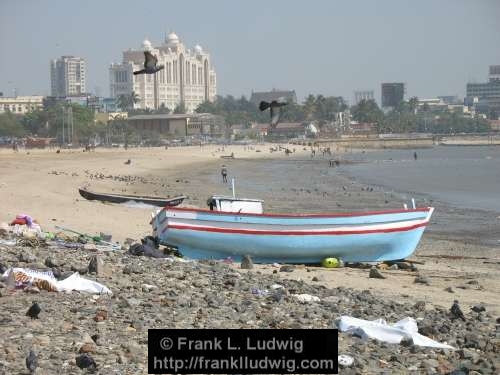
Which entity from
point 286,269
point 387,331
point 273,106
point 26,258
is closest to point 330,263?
point 286,269

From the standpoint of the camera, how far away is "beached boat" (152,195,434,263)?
14.8 metres

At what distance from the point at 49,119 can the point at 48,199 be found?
107749 millimetres

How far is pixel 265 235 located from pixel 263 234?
0.12 feet

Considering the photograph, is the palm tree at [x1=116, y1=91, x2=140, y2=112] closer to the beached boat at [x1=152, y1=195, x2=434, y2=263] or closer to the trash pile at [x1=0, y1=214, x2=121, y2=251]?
the trash pile at [x1=0, y1=214, x2=121, y2=251]

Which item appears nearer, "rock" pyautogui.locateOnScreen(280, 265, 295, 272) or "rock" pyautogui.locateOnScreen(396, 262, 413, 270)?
"rock" pyautogui.locateOnScreen(280, 265, 295, 272)

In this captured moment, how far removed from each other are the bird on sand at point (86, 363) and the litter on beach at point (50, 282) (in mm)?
2510

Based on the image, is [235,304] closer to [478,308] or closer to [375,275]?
[478,308]

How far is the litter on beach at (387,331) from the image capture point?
27.9 feet

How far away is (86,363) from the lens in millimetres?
6902

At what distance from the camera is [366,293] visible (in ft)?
37.5

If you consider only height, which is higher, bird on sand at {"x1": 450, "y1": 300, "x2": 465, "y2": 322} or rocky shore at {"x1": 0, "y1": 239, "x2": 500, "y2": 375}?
rocky shore at {"x1": 0, "y1": 239, "x2": 500, "y2": 375}

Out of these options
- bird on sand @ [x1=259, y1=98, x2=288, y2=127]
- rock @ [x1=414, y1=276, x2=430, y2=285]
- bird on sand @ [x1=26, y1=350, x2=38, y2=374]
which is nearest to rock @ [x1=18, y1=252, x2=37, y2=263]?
bird on sand @ [x1=26, y1=350, x2=38, y2=374]

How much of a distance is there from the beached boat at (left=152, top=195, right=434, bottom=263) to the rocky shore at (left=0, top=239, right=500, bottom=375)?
97.6 inches

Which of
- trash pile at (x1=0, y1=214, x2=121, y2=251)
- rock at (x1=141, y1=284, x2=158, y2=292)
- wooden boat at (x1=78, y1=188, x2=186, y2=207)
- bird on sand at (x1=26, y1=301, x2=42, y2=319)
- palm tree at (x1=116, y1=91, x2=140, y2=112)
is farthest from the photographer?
palm tree at (x1=116, y1=91, x2=140, y2=112)
